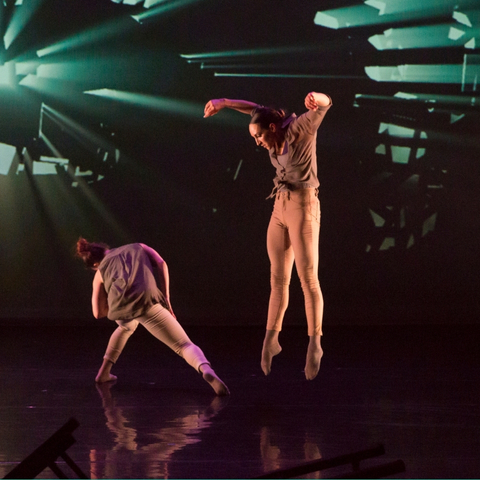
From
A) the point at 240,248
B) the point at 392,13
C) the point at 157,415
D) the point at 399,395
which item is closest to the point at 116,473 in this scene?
the point at 157,415

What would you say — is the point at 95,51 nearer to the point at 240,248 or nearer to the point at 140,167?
the point at 140,167

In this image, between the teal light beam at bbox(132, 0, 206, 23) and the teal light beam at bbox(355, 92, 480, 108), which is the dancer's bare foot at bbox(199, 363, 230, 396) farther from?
the teal light beam at bbox(132, 0, 206, 23)

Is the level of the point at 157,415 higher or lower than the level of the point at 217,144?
lower

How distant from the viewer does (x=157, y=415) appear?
3600 millimetres

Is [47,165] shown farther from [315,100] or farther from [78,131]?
[315,100]

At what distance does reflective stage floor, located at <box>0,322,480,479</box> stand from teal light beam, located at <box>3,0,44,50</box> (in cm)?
301

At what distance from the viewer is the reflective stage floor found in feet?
9.25

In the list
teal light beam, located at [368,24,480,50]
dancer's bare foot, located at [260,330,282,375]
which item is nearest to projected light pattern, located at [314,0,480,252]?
teal light beam, located at [368,24,480,50]

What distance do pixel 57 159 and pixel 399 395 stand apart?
178 inches

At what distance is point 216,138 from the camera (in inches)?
288

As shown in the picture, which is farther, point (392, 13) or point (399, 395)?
point (392, 13)

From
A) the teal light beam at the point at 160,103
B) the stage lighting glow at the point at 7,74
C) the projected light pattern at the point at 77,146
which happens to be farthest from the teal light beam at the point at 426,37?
the stage lighting glow at the point at 7,74

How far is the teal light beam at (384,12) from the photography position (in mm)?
7168

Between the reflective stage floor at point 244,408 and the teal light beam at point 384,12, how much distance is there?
10.3 feet
